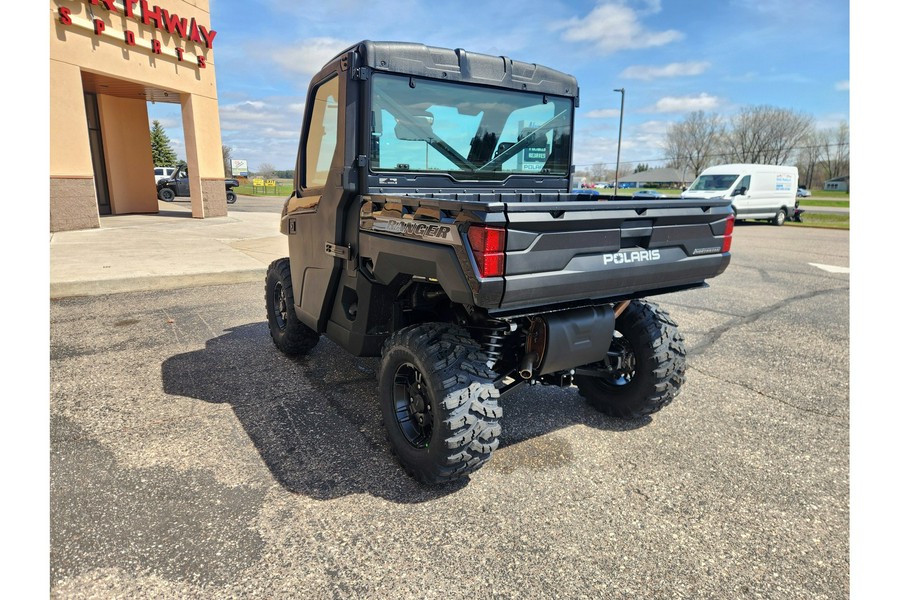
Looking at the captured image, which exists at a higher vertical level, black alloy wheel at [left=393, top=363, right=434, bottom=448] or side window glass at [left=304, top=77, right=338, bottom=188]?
side window glass at [left=304, top=77, right=338, bottom=188]

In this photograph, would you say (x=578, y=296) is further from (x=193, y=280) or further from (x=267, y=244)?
(x=267, y=244)

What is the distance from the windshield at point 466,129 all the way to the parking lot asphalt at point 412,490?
5.82ft

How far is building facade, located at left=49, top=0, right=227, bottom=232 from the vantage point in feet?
38.2

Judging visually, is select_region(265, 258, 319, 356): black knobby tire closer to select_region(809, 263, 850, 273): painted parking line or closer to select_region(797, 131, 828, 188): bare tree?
select_region(809, 263, 850, 273): painted parking line

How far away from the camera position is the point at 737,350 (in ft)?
17.1

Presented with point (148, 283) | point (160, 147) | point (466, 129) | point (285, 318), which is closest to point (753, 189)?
point (466, 129)

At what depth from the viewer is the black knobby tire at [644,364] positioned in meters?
3.37

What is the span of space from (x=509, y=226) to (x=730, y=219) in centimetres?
180

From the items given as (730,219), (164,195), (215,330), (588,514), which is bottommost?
(588,514)

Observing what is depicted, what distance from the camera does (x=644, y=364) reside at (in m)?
3.40

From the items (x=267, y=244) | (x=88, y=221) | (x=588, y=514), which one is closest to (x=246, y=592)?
(x=588, y=514)

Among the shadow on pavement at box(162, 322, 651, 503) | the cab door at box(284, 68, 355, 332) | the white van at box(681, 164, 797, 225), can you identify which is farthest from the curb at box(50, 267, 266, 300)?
the white van at box(681, 164, 797, 225)

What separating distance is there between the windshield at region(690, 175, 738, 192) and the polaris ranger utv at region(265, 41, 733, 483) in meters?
19.0

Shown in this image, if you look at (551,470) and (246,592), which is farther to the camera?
(551,470)
